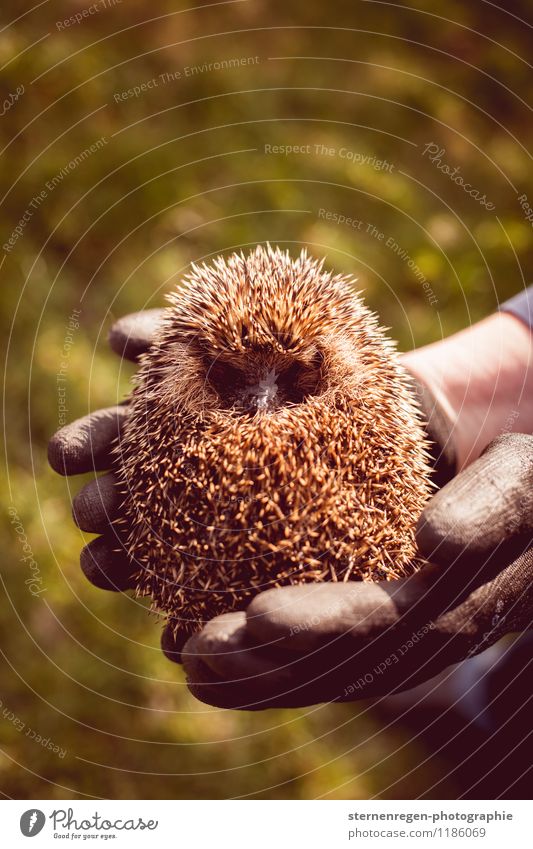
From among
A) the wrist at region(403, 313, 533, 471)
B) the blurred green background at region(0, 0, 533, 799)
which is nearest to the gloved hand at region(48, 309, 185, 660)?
the blurred green background at region(0, 0, 533, 799)

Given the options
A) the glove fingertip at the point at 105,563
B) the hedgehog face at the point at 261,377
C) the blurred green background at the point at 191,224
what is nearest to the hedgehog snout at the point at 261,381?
the hedgehog face at the point at 261,377

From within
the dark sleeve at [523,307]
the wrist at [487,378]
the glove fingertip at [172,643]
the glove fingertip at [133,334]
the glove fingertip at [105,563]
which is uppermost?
the glove fingertip at [133,334]

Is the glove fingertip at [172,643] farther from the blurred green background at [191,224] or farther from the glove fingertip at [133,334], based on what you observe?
the glove fingertip at [133,334]

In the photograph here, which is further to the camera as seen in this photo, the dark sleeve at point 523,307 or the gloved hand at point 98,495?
the dark sleeve at point 523,307

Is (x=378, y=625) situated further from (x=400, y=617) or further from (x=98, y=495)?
(x=98, y=495)

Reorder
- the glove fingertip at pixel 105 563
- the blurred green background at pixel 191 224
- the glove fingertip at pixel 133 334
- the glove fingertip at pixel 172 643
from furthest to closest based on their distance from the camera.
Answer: the blurred green background at pixel 191 224
the glove fingertip at pixel 133 334
the glove fingertip at pixel 105 563
the glove fingertip at pixel 172 643

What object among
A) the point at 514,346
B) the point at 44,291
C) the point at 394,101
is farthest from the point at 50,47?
the point at 514,346

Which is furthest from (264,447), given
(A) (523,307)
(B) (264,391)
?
(A) (523,307)
